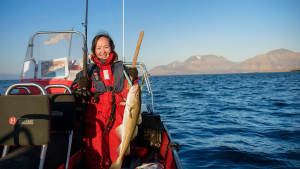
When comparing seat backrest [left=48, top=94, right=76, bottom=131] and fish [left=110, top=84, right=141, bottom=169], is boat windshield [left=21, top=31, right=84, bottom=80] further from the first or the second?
fish [left=110, top=84, right=141, bottom=169]

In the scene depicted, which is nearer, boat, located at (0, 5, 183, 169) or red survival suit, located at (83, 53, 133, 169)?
boat, located at (0, 5, 183, 169)

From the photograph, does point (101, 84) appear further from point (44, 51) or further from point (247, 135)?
point (247, 135)

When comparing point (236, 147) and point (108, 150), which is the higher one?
point (108, 150)

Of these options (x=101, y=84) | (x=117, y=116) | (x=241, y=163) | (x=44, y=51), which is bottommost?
(x=241, y=163)

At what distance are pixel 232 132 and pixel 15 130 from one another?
769 centimetres

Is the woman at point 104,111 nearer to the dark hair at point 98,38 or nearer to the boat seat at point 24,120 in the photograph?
the dark hair at point 98,38

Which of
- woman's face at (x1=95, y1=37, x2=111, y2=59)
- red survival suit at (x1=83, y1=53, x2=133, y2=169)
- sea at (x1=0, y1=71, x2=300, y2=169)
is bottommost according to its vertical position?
sea at (x1=0, y1=71, x2=300, y2=169)

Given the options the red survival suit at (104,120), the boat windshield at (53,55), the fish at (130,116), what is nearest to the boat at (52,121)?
the boat windshield at (53,55)

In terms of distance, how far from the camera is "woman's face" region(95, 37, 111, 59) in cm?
308

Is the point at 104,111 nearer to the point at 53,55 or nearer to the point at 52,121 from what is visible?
the point at 52,121

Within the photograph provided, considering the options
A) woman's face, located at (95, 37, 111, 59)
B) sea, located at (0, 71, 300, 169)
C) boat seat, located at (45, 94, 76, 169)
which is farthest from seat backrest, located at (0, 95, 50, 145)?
sea, located at (0, 71, 300, 169)

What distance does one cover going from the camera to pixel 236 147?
6.44 m

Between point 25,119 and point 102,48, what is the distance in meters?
1.58

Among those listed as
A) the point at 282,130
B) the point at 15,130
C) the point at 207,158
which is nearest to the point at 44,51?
the point at 15,130
